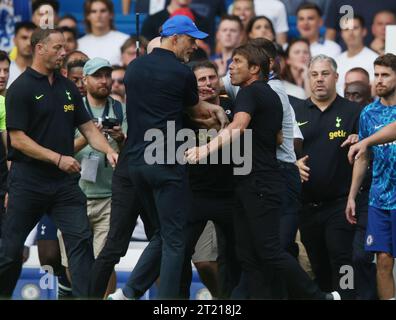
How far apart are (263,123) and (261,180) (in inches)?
15.7

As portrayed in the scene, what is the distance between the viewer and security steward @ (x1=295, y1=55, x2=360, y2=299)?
10000 mm

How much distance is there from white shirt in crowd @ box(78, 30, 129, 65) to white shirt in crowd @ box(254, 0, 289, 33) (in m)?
1.52

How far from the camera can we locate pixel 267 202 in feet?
29.5

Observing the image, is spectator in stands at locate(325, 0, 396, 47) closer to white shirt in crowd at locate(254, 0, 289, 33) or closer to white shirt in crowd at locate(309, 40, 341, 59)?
white shirt in crowd at locate(309, 40, 341, 59)

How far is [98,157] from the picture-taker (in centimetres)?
1034

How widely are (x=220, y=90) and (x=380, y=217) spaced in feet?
5.02

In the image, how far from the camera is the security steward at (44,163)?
906cm

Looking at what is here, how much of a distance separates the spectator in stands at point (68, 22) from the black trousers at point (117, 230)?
16.1ft

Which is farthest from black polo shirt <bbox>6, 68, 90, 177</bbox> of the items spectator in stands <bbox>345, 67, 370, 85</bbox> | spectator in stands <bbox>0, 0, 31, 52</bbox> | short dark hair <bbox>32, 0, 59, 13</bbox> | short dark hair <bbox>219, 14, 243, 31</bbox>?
short dark hair <bbox>32, 0, 59, 13</bbox>

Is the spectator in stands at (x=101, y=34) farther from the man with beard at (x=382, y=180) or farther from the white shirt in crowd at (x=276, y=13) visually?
the man with beard at (x=382, y=180)

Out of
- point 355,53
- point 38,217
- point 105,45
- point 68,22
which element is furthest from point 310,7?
point 38,217

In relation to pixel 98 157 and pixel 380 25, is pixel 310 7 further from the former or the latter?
pixel 98 157

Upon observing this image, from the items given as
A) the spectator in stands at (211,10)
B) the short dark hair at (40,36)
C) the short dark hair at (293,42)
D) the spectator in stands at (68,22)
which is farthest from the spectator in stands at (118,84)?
the short dark hair at (40,36)
